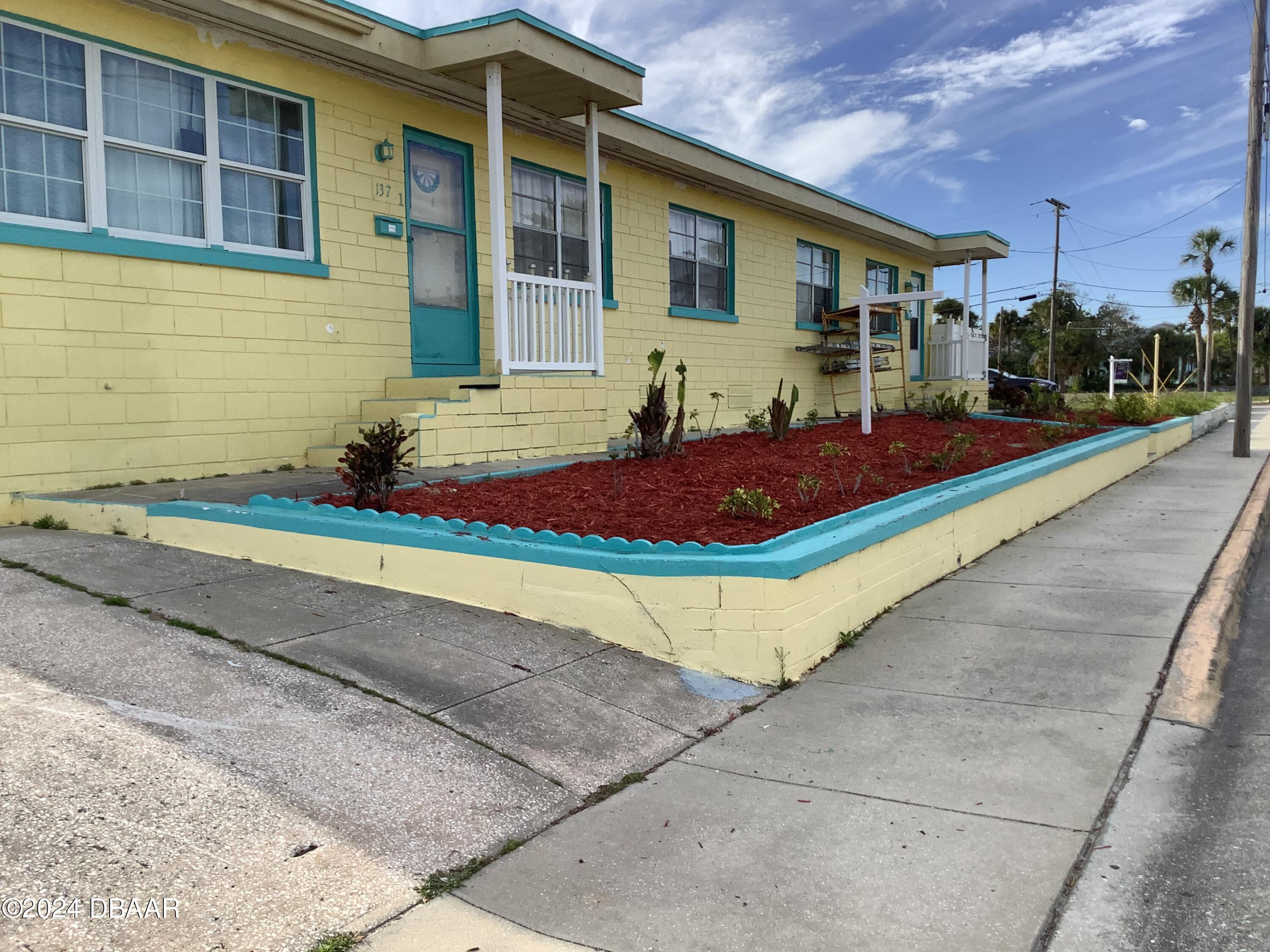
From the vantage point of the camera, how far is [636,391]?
495 inches

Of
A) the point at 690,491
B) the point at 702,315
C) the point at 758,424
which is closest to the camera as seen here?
the point at 690,491

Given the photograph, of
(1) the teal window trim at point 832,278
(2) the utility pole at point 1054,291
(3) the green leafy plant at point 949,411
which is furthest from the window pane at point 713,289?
(2) the utility pole at point 1054,291

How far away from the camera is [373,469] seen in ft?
20.1

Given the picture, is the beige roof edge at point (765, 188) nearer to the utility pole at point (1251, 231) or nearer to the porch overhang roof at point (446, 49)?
the porch overhang roof at point (446, 49)

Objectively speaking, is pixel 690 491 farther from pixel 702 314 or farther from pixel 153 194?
pixel 702 314

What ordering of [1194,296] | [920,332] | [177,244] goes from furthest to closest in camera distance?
[1194,296] → [920,332] → [177,244]

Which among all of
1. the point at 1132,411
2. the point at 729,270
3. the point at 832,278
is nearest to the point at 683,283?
the point at 729,270

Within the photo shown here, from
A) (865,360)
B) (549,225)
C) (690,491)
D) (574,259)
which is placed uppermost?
(549,225)

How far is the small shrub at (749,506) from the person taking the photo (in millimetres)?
5734

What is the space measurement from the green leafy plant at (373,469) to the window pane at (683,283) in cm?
789

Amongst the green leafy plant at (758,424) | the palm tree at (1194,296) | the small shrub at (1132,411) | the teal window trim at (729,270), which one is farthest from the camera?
the palm tree at (1194,296)

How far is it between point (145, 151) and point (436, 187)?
3107 mm

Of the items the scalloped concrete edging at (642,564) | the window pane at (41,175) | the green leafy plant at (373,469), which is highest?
the window pane at (41,175)

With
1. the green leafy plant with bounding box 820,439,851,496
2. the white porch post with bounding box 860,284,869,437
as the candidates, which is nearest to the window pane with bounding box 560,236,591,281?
the white porch post with bounding box 860,284,869,437
